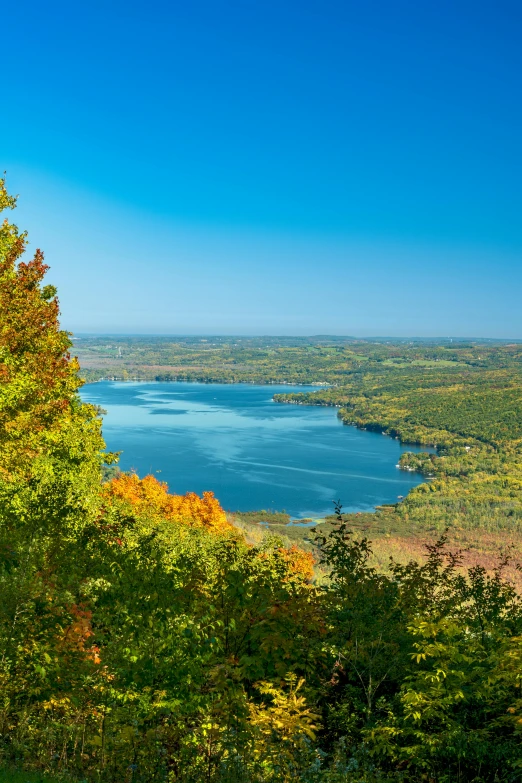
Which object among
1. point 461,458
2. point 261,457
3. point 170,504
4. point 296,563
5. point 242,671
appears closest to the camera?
point 242,671

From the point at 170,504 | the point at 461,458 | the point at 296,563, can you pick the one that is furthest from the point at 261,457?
the point at 296,563

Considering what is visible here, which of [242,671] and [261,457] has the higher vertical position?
[242,671]

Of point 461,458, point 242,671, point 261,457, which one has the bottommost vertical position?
point 461,458

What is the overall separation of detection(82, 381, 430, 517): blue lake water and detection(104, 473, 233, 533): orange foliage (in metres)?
37.3

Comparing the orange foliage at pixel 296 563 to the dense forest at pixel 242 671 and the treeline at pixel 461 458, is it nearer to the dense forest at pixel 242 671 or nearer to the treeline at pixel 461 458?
the dense forest at pixel 242 671

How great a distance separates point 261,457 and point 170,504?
269ft

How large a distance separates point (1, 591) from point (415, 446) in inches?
6101

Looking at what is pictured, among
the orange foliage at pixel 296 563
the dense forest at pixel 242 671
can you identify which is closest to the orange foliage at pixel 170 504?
the orange foliage at pixel 296 563

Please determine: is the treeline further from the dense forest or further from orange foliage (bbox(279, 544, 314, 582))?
the dense forest

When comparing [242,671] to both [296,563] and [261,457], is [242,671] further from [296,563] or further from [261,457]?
[261,457]

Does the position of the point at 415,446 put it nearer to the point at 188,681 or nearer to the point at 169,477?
the point at 169,477

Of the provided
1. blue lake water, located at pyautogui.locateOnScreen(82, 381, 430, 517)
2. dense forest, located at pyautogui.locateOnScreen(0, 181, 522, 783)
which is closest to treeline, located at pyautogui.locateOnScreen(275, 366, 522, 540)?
blue lake water, located at pyautogui.locateOnScreen(82, 381, 430, 517)

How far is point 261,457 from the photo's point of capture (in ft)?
377

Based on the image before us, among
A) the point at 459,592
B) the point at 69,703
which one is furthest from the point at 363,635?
the point at 69,703
